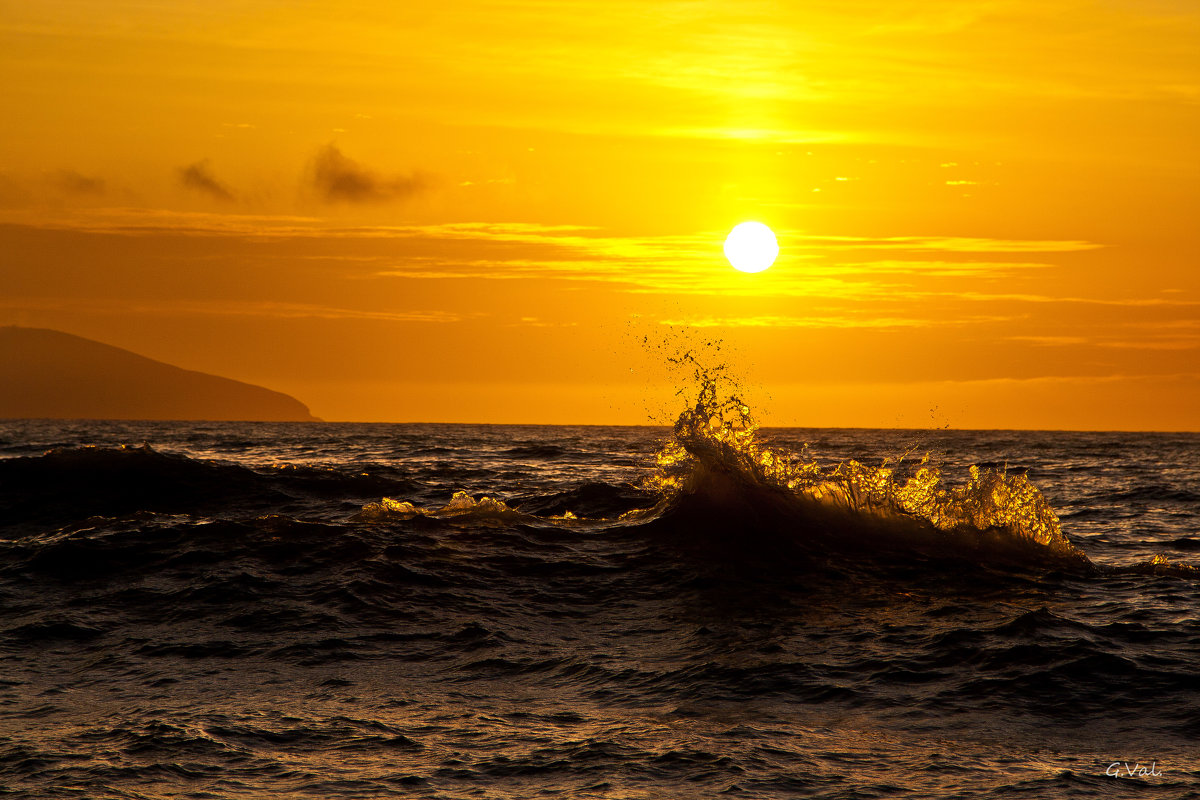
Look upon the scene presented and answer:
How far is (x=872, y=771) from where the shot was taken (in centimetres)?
754

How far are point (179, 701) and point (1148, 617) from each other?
422 inches

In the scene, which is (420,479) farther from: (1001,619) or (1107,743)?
(1107,743)

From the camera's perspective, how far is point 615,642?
11766mm

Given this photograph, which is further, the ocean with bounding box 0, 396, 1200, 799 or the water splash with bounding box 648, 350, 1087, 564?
the water splash with bounding box 648, 350, 1087, 564

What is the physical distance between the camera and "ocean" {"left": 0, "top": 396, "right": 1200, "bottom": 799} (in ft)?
24.9

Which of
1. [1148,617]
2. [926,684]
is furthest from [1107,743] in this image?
[1148,617]
